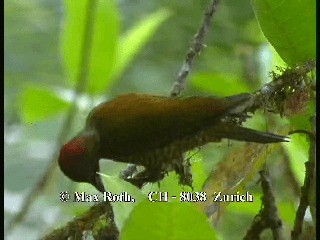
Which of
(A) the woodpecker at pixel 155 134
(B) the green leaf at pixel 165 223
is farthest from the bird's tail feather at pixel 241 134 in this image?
(B) the green leaf at pixel 165 223

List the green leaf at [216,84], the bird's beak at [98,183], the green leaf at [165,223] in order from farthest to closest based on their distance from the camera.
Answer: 1. the green leaf at [216,84]
2. the bird's beak at [98,183]
3. the green leaf at [165,223]

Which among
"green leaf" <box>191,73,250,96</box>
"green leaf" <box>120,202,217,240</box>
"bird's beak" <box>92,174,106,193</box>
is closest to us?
"green leaf" <box>120,202,217,240</box>

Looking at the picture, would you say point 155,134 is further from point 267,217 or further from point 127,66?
point 127,66

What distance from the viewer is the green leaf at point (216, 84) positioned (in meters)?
0.57

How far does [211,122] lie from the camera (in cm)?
46

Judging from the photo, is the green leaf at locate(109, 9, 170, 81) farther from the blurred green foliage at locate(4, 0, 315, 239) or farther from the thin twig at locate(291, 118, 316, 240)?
the thin twig at locate(291, 118, 316, 240)

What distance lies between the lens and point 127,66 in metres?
0.70

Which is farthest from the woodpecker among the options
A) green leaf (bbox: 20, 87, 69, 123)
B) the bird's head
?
green leaf (bbox: 20, 87, 69, 123)

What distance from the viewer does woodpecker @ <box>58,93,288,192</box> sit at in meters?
0.45

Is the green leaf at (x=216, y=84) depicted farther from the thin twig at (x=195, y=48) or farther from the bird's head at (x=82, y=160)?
the bird's head at (x=82, y=160)

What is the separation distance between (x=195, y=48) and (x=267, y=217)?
159 millimetres

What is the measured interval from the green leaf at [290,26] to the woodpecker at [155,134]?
6cm

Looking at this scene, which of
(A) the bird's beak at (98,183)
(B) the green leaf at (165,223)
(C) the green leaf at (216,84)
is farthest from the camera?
(C) the green leaf at (216,84)

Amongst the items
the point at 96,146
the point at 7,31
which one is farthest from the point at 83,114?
the point at 7,31
